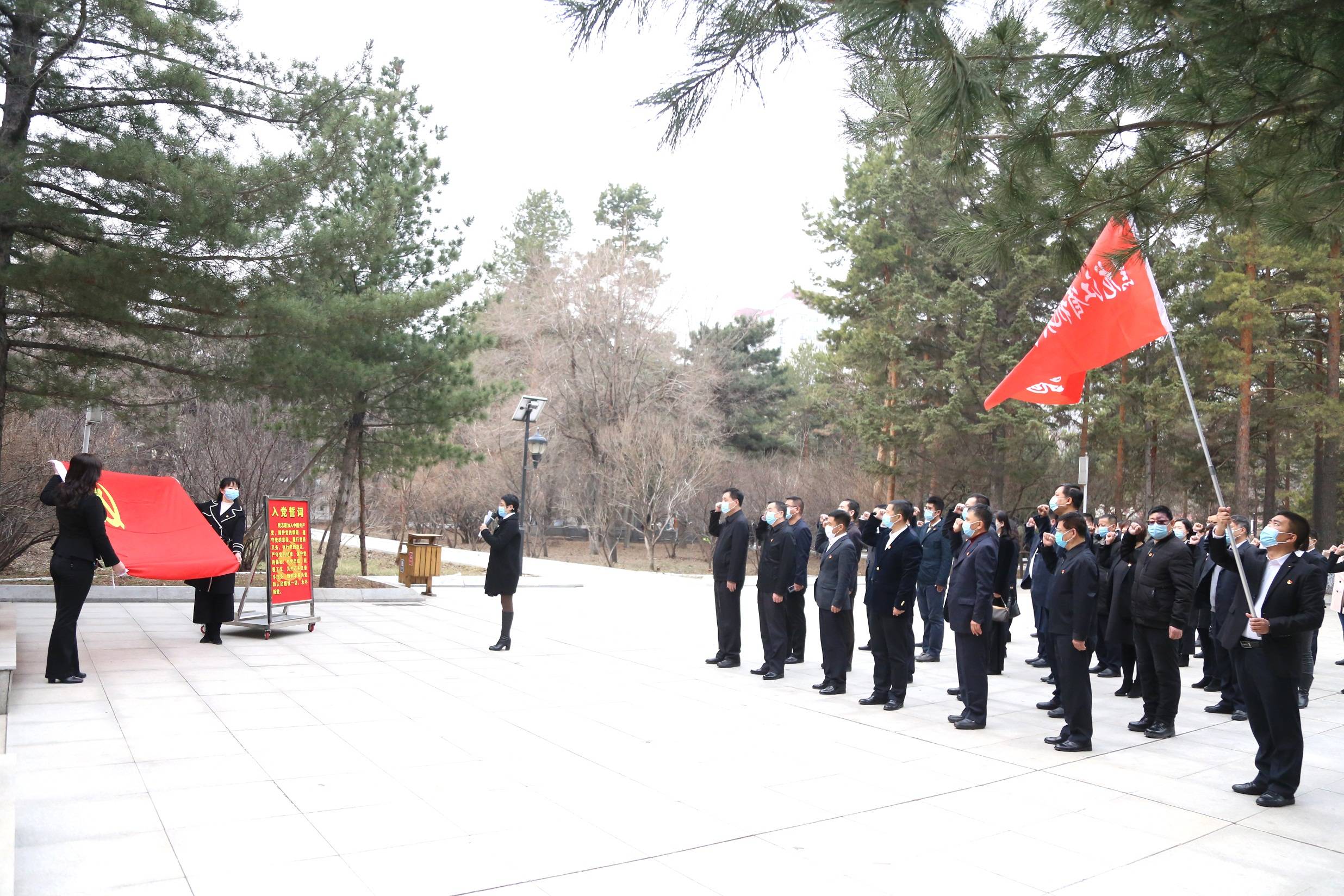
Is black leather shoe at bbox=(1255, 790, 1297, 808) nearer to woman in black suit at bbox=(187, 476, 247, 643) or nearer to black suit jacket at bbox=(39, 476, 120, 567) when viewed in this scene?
black suit jacket at bbox=(39, 476, 120, 567)

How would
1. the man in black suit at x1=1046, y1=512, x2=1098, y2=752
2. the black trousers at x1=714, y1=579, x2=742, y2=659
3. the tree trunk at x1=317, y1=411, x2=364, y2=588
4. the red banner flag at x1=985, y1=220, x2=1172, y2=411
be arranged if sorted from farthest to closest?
the tree trunk at x1=317, y1=411, x2=364, y2=588
the black trousers at x1=714, y1=579, x2=742, y2=659
the red banner flag at x1=985, y1=220, x2=1172, y2=411
the man in black suit at x1=1046, y1=512, x2=1098, y2=752

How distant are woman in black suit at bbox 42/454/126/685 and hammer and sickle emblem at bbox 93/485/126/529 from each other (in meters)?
1.54

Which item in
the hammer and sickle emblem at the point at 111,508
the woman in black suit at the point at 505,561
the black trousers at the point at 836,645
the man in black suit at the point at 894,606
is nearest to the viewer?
the man in black suit at the point at 894,606

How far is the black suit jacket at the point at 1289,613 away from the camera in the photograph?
19.1ft

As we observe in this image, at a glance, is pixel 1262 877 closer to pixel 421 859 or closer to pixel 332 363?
pixel 421 859

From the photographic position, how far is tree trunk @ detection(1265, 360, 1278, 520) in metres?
28.4

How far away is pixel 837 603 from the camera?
8.91 metres

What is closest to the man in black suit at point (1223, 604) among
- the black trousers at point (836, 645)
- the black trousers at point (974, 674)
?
the black trousers at point (974, 674)

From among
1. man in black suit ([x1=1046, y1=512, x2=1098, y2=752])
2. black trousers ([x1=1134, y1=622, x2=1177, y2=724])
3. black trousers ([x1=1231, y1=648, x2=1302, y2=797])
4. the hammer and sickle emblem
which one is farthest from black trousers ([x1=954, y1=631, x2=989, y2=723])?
the hammer and sickle emblem

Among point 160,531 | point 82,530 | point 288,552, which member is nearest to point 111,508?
point 160,531

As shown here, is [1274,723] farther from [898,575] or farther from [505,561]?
[505,561]

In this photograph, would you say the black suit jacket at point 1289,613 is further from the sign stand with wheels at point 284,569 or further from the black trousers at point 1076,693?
the sign stand with wheels at point 284,569

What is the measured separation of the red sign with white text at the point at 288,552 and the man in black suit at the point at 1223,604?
9925mm

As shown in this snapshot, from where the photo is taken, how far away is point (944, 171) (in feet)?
20.3
